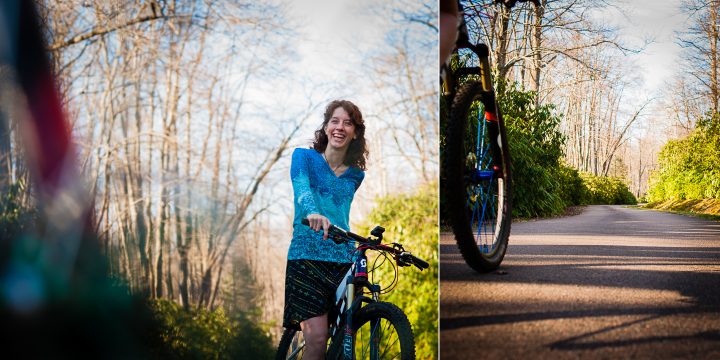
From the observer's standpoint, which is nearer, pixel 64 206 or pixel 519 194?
pixel 64 206

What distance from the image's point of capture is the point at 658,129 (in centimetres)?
285

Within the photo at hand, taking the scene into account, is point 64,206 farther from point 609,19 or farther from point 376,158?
point 609,19

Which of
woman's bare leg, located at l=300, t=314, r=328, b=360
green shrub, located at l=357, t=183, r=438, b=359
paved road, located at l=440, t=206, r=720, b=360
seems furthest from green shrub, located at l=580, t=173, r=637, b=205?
woman's bare leg, located at l=300, t=314, r=328, b=360

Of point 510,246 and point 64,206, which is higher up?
point 64,206

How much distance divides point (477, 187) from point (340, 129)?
0.68m

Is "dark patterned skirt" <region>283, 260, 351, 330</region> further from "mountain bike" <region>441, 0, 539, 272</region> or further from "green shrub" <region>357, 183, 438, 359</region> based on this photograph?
"mountain bike" <region>441, 0, 539, 272</region>

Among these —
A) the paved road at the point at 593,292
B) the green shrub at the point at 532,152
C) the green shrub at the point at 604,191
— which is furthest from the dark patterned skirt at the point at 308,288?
the green shrub at the point at 604,191

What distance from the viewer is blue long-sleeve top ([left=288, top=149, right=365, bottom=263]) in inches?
105

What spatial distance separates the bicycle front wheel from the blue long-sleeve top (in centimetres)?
32

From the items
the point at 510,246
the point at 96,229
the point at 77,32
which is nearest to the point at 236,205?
the point at 96,229

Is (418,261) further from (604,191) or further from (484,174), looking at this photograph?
(604,191)

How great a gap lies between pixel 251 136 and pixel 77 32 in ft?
2.65

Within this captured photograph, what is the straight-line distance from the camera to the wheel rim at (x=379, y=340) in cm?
242

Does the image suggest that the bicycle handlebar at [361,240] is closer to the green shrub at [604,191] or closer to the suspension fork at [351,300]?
the suspension fork at [351,300]
